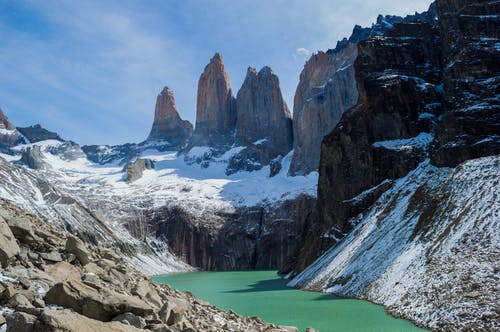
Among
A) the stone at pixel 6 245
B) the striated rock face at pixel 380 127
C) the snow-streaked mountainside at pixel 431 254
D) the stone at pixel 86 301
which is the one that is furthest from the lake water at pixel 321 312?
the striated rock face at pixel 380 127


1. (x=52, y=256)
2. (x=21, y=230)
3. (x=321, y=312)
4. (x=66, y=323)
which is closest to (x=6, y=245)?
(x=52, y=256)

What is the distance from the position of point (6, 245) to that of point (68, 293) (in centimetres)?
350

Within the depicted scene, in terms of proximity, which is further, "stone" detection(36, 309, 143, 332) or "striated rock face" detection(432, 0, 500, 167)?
"striated rock face" detection(432, 0, 500, 167)

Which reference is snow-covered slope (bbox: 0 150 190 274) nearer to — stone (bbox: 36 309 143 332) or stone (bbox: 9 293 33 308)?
stone (bbox: 9 293 33 308)

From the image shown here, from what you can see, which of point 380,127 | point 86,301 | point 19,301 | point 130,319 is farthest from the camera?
point 380,127

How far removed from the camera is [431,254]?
145 ft

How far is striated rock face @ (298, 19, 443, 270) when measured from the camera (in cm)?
8659

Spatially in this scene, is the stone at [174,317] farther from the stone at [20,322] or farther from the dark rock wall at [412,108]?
the dark rock wall at [412,108]

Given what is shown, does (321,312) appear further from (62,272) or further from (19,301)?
(19,301)

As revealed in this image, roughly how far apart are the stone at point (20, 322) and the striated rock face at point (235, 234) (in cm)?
15981

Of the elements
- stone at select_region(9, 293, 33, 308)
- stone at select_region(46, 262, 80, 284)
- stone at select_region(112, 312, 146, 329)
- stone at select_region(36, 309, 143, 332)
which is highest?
stone at select_region(46, 262, 80, 284)

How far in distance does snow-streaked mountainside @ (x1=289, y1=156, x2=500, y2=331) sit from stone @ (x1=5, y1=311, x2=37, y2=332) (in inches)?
948

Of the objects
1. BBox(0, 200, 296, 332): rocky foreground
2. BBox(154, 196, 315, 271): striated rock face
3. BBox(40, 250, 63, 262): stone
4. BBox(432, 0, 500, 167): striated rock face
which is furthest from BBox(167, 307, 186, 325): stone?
BBox(154, 196, 315, 271): striated rock face

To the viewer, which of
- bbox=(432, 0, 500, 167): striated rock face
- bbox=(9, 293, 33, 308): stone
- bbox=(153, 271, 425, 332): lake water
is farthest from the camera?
bbox=(432, 0, 500, 167): striated rock face
